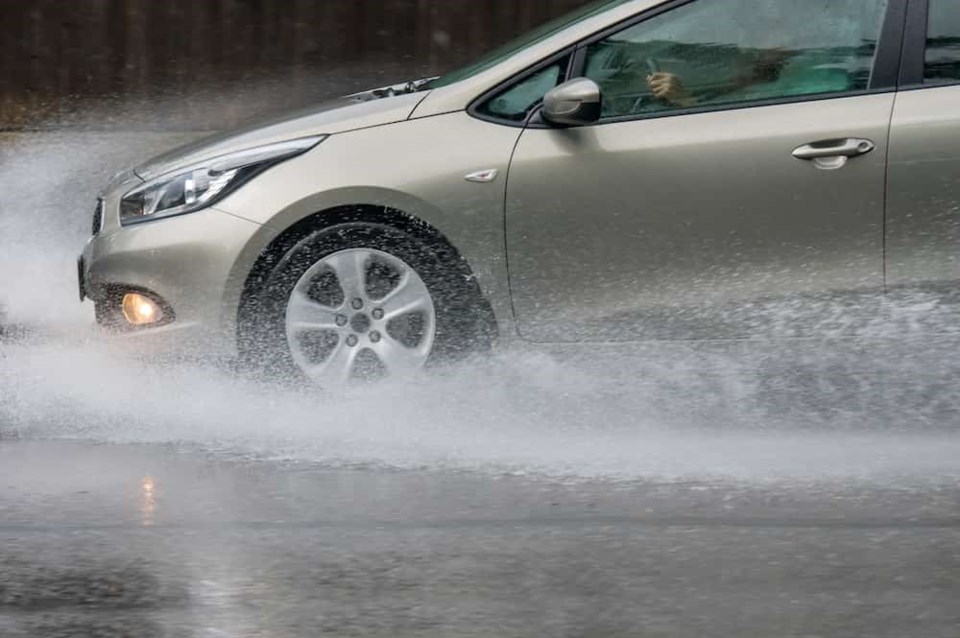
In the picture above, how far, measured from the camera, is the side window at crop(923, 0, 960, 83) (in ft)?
21.5

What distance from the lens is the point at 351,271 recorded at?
22.3 feet

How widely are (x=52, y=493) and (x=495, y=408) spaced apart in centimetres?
168

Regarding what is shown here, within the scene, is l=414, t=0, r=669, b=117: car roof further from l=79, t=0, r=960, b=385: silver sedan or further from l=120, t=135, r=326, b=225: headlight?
l=120, t=135, r=326, b=225: headlight

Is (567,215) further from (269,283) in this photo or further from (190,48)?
(190,48)

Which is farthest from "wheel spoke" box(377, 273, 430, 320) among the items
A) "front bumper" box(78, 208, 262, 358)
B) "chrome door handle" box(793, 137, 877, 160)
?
"chrome door handle" box(793, 137, 877, 160)

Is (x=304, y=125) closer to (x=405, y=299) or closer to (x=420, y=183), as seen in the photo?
(x=420, y=183)

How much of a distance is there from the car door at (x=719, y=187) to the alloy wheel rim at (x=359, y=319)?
0.36m

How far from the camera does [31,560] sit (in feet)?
16.1

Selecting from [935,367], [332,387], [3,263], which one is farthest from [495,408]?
[3,263]

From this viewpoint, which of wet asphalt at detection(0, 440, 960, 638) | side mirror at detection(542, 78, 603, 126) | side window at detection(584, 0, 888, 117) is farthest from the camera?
side window at detection(584, 0, 888, 117)

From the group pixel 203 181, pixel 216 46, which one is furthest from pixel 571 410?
pixel 216 46

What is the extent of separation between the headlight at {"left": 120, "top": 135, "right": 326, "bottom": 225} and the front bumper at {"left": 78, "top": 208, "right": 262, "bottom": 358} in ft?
0.23

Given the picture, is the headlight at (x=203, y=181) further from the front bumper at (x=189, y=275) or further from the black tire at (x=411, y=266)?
the black tire at (x=411, y=266)

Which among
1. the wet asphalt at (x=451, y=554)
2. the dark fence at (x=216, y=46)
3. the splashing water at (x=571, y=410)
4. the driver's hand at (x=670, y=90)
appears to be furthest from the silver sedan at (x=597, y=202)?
the dark fence at (x=216, y=46)
